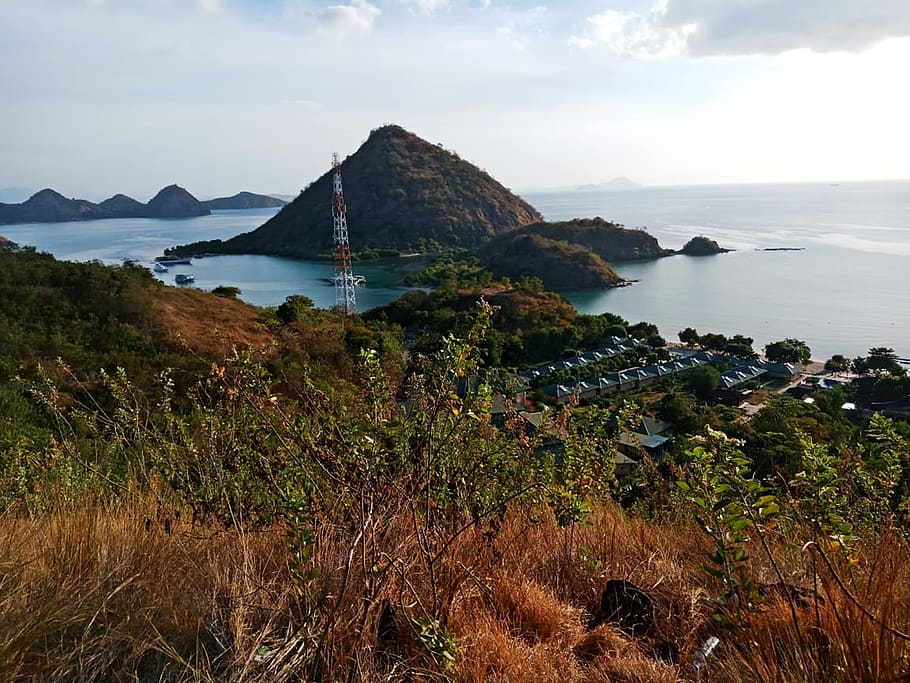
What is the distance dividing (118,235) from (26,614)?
314 feet

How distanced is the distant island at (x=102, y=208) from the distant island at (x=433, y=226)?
60689mm

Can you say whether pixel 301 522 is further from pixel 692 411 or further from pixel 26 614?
pixel 692 411

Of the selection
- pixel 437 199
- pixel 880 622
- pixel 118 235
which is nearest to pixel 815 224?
pixel 437 199

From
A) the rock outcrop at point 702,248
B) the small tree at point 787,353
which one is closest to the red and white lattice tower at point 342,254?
the small tree at point 787,353

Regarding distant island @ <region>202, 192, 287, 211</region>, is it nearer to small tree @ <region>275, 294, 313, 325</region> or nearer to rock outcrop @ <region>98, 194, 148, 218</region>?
rock outcrop @ <region>98, 194, 148, 218</region>

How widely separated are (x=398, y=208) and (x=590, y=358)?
2161 inches

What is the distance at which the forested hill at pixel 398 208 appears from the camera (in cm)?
6975

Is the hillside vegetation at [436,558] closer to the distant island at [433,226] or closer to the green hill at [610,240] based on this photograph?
the distant island at [433,226]

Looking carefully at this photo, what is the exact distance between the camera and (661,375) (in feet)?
67.2

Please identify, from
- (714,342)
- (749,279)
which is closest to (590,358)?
(714,342)

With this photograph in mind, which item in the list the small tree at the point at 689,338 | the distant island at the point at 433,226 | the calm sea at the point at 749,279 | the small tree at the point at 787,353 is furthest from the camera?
the distant island at the point at 433,226

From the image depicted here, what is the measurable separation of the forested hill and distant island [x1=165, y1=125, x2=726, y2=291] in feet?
0.43

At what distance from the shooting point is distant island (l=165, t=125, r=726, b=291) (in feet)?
168

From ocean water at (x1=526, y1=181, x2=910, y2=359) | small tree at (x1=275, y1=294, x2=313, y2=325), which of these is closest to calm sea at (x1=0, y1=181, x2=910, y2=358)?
ocean water at (x1=526, y1=181, x2=910, y2=359)
